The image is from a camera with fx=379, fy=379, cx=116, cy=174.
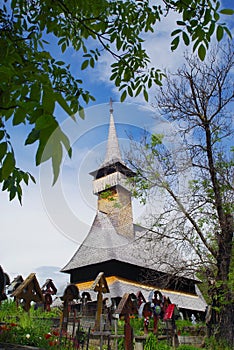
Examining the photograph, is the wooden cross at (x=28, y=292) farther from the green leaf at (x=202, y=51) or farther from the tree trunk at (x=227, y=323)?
the green leaf at (x=202, y=51)

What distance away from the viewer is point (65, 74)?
11.0 ft

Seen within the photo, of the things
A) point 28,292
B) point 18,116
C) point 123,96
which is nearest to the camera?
point 18,116

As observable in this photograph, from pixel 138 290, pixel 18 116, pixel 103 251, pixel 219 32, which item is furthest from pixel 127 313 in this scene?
pixel 103 251

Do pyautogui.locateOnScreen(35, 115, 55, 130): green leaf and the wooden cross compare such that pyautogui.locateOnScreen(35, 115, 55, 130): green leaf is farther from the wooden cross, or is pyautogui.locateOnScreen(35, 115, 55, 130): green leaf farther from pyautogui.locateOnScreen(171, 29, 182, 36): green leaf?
the wooden cross

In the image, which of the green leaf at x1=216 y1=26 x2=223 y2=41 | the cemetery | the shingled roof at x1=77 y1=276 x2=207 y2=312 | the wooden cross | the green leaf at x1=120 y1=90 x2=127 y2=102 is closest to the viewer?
the green leaf at x1=216 y1=26 x2=223 y2=41

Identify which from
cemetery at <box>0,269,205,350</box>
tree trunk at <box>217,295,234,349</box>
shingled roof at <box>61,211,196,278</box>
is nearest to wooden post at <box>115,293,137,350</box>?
cemetery at <box>0,269,205,350</box>

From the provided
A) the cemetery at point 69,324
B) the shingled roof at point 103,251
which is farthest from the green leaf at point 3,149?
the shingled roof at point 103,251

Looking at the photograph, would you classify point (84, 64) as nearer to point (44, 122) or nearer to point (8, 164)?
point (8, 164)

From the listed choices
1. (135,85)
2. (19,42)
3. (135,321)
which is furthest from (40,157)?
(135,321)

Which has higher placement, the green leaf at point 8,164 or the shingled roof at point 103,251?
the shingled roof at point 103,251

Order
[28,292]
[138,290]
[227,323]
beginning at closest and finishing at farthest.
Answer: [28,292] → [227,323] → [138,290]

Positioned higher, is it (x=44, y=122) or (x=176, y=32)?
(x=176, y=32)

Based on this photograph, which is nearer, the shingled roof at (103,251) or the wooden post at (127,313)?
the wooden post at (127,313)

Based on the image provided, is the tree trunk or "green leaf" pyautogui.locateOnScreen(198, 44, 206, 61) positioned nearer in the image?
"green leaf" pyautogui.locateOnScreen(198, 44, 206, 61)
